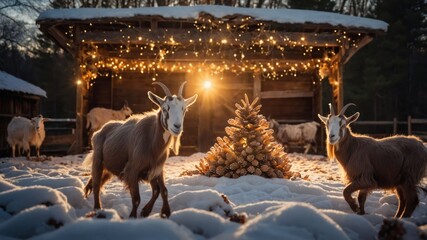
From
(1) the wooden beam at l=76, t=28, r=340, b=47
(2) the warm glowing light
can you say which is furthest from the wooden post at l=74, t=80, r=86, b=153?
(2) the warm glowing light

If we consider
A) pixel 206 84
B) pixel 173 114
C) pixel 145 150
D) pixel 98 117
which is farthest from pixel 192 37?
pixel 145 150

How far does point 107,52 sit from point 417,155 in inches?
493

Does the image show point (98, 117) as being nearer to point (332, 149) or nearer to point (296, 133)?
point (296, 133)

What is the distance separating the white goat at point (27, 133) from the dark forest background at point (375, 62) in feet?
50.4

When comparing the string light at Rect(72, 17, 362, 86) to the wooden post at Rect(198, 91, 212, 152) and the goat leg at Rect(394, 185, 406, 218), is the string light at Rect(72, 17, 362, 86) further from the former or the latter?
the goat leg at Rect(394, 185, 406, 218)

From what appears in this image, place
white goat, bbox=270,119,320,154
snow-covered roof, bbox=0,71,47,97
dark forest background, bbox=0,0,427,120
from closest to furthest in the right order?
white goat, bbox=270,119,320,154 < snow-covered roof, bbox=0,71,47,97 < dark forest background, bbox=0,0,427,120

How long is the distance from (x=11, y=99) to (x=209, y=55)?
36.7ft

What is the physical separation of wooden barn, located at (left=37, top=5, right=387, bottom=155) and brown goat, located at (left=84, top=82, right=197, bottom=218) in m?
7.17

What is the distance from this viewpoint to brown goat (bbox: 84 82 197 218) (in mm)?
4414

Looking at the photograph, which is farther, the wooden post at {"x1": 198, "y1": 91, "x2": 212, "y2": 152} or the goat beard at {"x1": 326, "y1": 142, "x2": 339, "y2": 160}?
the wooden post at {"x1": 198, "y1": 91, "x2": 212, "y2": 152}

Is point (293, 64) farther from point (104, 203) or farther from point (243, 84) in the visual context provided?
point (104, 203)

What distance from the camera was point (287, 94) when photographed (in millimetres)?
15773

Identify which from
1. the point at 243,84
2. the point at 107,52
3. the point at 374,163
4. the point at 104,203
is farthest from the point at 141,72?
the point at 374,163

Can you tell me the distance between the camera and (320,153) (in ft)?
52.0
